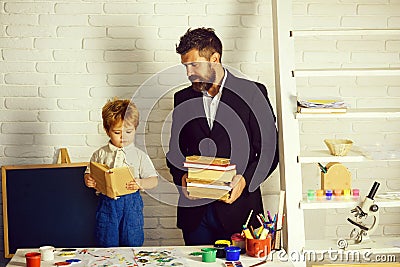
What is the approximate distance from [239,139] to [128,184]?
67cm

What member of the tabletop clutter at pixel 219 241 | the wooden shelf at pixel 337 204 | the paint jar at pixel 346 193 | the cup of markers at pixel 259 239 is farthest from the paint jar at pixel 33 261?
the paint jar at pixel 346 193

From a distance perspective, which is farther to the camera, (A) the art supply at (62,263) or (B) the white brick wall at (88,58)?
(B) the white brick wall at (88,58)

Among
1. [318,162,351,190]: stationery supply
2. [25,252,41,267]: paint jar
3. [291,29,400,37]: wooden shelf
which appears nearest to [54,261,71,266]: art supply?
[25,252,41,267]: paint jar

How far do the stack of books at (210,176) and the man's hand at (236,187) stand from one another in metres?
0.03

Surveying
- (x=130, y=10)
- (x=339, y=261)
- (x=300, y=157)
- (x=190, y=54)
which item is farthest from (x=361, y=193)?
(x=130, y=10)

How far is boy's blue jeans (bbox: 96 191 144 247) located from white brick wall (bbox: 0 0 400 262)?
0.53 m

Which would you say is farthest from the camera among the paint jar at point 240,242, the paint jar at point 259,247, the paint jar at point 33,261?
the paint jar at point 240,242

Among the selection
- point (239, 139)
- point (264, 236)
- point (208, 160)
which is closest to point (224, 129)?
point (239, 139)

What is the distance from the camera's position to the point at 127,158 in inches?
163

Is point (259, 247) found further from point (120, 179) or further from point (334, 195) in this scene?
point (120, 179)

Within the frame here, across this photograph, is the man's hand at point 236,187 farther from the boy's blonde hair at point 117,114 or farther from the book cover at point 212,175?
the boy's blonde hair at point 117,114

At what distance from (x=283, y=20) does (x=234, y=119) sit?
60 centimetres

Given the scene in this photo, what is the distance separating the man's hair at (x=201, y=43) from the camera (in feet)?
Result: 13.4

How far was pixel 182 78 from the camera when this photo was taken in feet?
14.9
